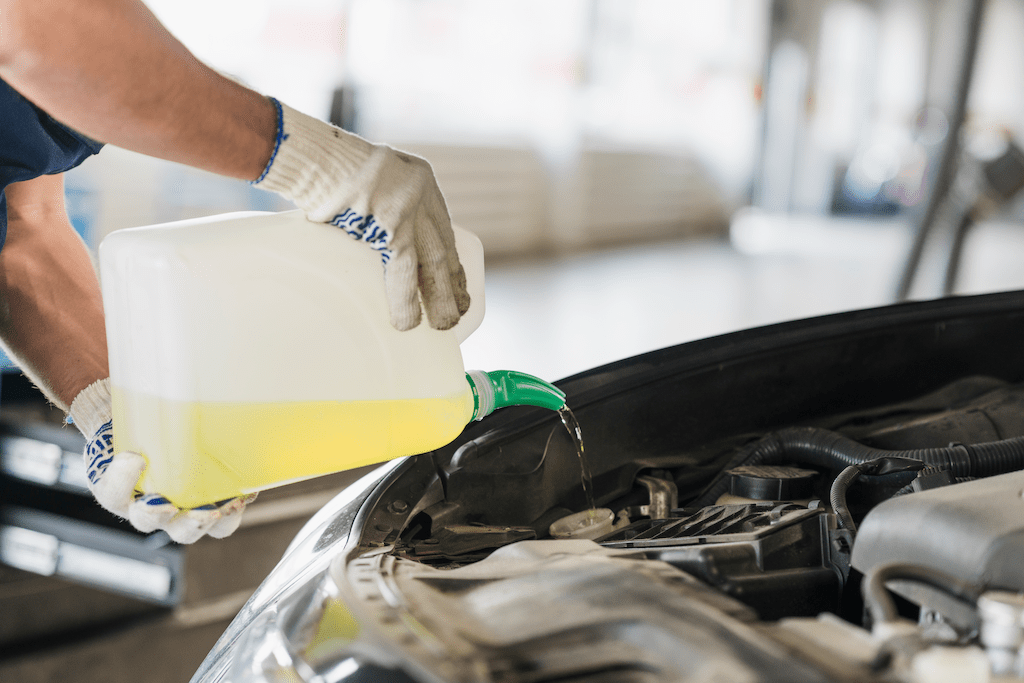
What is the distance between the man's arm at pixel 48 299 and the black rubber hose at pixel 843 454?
783 millimetres

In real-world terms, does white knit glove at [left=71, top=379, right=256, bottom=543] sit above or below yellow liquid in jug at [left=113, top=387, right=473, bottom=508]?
below

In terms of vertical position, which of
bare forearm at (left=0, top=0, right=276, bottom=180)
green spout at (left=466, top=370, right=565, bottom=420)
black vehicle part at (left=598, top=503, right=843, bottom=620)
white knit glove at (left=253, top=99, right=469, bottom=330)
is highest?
bare forearm at (left=0, top=0, right=276, bottom=180)

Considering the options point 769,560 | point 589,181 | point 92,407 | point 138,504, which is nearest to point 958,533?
point 769,560

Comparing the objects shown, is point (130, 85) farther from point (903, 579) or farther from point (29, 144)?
point (903, 579)

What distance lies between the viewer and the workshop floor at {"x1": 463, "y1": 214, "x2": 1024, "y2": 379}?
11.5 ft

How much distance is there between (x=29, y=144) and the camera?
A: 0.94 meters

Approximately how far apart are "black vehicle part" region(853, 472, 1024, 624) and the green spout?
40 cm

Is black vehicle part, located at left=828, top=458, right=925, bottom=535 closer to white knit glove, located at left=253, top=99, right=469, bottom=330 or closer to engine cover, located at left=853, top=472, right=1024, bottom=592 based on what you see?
engine cover, located at left=853, top=472, right=1024, bottom=592

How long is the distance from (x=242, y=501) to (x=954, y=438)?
88 cm

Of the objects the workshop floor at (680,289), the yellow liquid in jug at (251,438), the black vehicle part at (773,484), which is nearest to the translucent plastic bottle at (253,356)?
the yellow liquid in jug at (251,438)

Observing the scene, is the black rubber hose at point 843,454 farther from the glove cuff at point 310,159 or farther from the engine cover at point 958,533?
the glove cuff at point 310,159

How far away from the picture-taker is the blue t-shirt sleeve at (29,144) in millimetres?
894

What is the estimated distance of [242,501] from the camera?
87cm

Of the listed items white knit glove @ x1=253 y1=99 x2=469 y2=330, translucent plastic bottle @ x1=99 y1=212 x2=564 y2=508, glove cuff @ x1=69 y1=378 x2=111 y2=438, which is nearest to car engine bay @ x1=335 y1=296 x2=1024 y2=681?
translucent plastic bottle @ x1=99 y1=212 x2=564 y2=508
